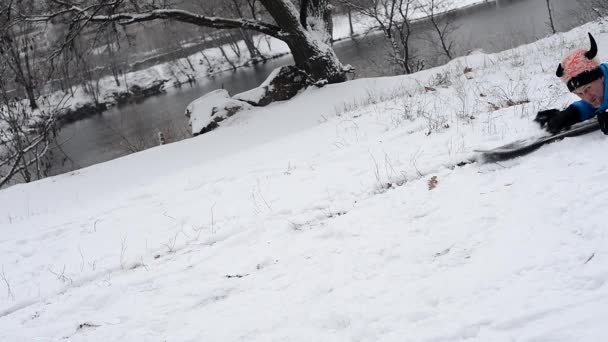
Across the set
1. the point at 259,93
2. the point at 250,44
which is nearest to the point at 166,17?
the point at 259,93

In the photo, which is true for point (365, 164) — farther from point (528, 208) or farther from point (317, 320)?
point (317, 320)

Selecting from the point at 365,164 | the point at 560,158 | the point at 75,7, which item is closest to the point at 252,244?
the point at 365,164

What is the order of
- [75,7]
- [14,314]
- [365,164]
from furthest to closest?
[75,7], [365,164], [14,314]

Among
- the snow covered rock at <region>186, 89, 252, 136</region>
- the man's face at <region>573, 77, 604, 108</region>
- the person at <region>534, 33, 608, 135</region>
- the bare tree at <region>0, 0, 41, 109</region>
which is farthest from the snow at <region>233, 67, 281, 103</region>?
the man's face at <region>573, 77, 604, 108</region>

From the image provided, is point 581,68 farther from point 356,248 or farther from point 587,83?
point 356,248

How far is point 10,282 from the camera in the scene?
4.35m

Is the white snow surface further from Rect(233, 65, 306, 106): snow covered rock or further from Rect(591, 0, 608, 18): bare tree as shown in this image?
Rect(591, 0, 608, 18): bare tree

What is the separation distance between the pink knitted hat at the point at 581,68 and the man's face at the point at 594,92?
35 millimetres

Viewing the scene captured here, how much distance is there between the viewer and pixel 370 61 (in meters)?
26.0

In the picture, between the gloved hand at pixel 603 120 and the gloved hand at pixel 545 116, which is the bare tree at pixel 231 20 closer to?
the gloved hand at pixel 545 116

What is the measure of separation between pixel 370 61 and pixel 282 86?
44.6 feet

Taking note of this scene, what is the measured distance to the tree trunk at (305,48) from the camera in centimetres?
1275

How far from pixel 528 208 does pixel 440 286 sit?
3.12 ft

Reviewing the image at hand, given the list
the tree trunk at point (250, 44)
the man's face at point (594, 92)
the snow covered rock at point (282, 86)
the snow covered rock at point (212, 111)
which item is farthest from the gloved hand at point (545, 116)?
the tree trunk at point (250, 44)
